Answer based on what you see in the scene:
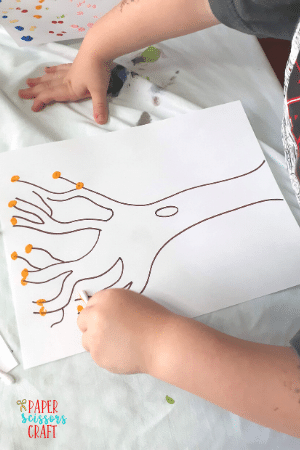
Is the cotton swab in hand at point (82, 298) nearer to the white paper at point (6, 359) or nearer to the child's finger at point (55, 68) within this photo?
the white paper at point (6, 359)

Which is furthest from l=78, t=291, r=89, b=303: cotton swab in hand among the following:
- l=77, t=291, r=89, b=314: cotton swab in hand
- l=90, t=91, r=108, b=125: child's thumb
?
l=90, t=91, r=108, b=125: child's thumb

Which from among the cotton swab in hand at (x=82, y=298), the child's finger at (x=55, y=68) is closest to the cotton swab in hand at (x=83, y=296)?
the cotton swab in hand at (x=82, y=298)

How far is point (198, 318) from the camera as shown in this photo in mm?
392

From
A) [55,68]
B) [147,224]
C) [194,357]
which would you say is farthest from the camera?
[55,68]

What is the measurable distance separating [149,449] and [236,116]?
1.43ft

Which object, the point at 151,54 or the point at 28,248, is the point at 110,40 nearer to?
the point at 151,54

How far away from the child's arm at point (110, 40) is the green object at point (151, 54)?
0.18ft

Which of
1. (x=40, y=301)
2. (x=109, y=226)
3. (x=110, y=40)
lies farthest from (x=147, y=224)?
(x=110, y=40)

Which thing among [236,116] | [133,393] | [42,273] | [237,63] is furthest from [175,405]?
[237,63]

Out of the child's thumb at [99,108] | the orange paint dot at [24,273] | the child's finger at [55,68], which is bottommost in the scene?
the orange paint dot at [24,273]

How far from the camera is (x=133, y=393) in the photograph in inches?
14.1

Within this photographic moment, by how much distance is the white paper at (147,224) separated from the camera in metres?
0.39

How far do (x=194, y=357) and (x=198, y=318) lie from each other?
0.23 ft

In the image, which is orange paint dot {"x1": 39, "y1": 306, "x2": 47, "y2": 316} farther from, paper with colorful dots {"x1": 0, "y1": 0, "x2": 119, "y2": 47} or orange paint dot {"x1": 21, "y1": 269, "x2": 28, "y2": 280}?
paper with colorful dots {"x1": 0, "y1": 0, "x2": 119, "y2": 47}
